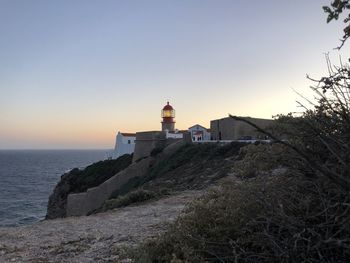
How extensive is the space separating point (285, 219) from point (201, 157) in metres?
24.3

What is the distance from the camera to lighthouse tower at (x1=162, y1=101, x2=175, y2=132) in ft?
150

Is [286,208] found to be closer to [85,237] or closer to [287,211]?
[287,211]

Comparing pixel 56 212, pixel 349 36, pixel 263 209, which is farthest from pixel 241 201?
pixel 56 212

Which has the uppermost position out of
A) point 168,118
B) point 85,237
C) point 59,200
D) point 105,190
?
point 168,118

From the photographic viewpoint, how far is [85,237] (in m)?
8.63

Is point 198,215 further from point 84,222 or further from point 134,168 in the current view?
point 134,168

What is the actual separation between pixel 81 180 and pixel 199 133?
12.5 m

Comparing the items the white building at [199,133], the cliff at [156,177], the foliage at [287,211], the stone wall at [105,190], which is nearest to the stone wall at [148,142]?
the cliff at [156,177]

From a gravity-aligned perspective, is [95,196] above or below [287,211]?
below

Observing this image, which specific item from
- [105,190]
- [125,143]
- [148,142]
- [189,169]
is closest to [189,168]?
[189,169]

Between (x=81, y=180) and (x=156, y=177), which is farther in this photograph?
(x=81, y=180)

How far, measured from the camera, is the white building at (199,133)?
150 feet

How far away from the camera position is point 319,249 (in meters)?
3.74

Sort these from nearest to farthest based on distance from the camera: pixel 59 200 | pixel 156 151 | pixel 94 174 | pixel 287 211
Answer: pixel 287 211 < pixel 156 151 < pixel 59 200 < pixel 94 174
